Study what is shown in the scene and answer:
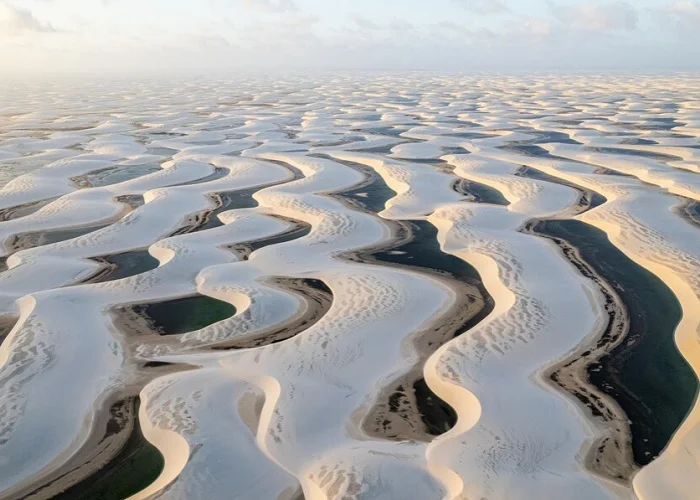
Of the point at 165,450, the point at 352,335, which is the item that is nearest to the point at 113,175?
the point at 352,335

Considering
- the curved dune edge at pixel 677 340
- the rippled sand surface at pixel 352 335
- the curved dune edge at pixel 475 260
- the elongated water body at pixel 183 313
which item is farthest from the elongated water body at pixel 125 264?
the curved dune edge at pixel 677 340

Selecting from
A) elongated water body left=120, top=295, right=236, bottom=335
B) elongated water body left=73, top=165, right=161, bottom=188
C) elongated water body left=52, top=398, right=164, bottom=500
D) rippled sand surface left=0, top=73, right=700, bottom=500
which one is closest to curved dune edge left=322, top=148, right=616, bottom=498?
rippled sand surface left=0, top=73, right=700, bottom=500

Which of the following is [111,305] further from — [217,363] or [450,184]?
[450,184]

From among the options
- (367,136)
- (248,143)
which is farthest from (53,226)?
(367,136)

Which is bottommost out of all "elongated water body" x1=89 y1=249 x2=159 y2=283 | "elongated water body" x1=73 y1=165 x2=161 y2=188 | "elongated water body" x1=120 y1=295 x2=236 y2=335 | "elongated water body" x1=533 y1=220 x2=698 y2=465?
"elongated water body" x1=73 y1=165 x2=161 y2=188

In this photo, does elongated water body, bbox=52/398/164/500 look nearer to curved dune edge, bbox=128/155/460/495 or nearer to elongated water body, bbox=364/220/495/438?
curved dune edge, bbox=128/155/460/495

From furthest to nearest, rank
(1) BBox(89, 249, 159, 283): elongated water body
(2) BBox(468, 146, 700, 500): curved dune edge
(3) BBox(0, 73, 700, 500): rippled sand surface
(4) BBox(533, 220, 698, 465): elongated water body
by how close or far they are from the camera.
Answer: (1) BBox(89, 249, 159, 283): elongated water body < (4) BBox(533, 220, 698, 465): elongated water body < (3) BBox(0, 73, 700, 500): rippled sand surface < (2) BBox(468, 146, 700, 500): curved dune edge
